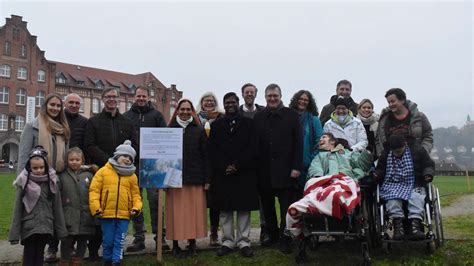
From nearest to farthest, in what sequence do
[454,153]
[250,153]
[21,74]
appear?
[250,153]
[21,74]
[454,153]

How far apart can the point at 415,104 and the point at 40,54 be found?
62060 millimetres

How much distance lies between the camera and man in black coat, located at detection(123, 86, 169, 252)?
699cm

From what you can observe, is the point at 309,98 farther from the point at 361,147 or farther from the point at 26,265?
the point at 26,265

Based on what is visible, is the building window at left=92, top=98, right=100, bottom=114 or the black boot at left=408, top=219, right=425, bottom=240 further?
the building window at left=92, top=98, right=100, bottom=114

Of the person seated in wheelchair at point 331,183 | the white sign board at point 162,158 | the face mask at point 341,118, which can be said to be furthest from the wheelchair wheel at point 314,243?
the white sign board at point 162,158

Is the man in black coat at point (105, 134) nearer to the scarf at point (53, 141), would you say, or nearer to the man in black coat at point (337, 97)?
the scarf at point (53, 141)

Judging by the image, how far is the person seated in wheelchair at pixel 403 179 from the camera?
19.5ft

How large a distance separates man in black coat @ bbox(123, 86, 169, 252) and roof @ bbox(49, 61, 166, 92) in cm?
5925

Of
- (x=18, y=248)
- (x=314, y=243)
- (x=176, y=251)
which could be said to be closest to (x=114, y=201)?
(x=176, y=251)

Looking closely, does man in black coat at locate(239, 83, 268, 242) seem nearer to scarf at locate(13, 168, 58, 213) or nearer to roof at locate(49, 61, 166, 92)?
scarf at locate(13, 168, 58, 213)

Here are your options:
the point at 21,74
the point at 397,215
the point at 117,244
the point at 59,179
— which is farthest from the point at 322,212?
the point at 21,74

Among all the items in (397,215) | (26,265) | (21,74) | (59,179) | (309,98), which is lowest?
(26,265)

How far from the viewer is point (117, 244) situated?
5.91m

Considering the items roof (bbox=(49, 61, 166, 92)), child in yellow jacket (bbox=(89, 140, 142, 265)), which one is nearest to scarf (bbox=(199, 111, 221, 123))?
child in yellow jacket (bbox=(89, 140, 142, 265))
